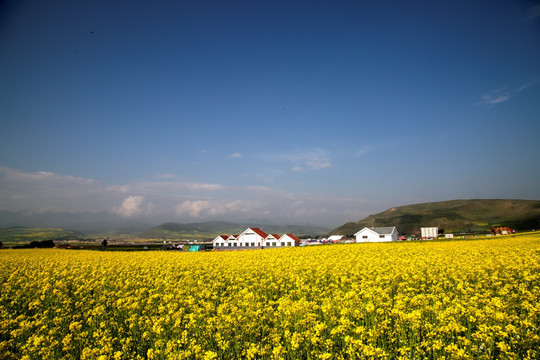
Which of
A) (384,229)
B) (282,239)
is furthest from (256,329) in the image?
(384,229)

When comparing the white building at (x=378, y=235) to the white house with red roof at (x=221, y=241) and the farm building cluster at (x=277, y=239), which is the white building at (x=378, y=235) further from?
the white house with red roof at (x=221, y=241)

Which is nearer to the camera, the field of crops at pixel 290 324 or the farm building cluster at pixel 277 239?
the field of crops at pixel 290 324

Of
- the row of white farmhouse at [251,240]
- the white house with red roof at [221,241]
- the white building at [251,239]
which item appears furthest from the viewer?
the white house with red roof at [221,241]

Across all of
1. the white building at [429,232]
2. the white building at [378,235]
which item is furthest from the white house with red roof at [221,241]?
the white building at [429,232]

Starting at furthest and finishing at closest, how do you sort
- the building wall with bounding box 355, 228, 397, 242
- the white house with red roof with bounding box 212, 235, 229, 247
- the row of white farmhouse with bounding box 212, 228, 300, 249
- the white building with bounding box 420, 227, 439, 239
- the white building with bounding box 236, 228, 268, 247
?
the white building with bounding box 420, 227, 439, 239 < the white house with red roof with bounding box 212, 235, 229, 247 < the white building with bounding box 236, 228, 268, 247 < the row of white farmhouse with bounding box 212, 228, 300, 249 < the building wall with bounding box 355, 228, 397, 242

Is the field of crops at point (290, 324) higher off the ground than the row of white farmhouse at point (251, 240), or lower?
higher

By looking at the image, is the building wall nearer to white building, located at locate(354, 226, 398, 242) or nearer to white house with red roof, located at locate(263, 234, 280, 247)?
white building, located at locate(354, 226, 398, 242)

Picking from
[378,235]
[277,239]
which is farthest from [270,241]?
[378,235]

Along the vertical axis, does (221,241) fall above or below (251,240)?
below

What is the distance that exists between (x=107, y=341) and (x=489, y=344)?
338 inches

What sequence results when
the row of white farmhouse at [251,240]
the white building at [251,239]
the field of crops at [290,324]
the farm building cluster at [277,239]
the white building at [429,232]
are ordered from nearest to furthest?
the field of crops at [290,324] < the farm building cluster at [277,239] < the row of white farmhouse at [251,240] < the white building at [251,239] < the white building at [429,232]

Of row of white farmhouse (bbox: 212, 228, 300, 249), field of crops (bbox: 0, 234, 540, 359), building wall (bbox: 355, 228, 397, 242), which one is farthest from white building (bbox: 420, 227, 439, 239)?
field of crops (bbox: 0, 234, 540, 359)

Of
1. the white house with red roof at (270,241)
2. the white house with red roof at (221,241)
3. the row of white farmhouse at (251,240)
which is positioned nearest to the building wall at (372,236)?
the row of white farmhouse at (251,240)

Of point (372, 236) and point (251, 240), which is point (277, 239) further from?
point (372, 236)
